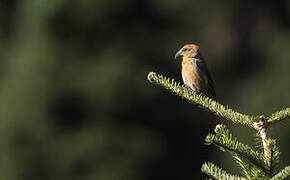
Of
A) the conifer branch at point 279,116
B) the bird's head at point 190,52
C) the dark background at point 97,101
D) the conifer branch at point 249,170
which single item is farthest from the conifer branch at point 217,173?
the dark background at point 97,101

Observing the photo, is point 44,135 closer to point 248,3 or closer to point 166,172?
point 166,172

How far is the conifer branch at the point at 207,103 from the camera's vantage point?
3184 mm

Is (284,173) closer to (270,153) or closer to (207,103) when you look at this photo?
(270,153)

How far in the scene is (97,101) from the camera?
1966cm

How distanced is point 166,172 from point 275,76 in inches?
252

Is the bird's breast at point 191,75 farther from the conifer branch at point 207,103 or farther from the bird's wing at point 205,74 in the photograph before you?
the conifer branch at point 207,103

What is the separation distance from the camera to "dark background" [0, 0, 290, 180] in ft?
62.5

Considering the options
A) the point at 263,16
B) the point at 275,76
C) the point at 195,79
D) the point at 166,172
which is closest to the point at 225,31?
the point at 263,16

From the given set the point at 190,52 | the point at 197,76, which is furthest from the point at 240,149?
the point at 190,52

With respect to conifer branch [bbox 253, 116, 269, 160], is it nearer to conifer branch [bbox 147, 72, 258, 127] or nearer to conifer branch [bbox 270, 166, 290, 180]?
conifer branch [bbox 147, 72, 258, 127]

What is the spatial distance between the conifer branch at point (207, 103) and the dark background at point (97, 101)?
592 inches

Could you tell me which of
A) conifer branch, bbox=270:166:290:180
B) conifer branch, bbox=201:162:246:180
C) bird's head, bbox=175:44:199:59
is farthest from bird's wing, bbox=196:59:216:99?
conifer branch, bbox=270:166:290:180

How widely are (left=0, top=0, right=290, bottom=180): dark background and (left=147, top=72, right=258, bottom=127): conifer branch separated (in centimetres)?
1505

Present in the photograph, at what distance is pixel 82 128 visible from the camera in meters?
19.8
